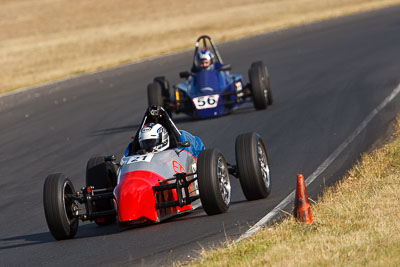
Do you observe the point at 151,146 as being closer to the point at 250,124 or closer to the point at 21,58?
the point at 250,124

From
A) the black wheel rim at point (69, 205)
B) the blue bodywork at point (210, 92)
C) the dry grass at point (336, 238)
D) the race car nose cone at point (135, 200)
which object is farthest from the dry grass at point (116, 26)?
the dry grass at point (336, 238)

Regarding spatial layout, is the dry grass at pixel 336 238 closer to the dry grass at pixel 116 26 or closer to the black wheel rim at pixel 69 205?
the black wheel rim at pixel 69 205

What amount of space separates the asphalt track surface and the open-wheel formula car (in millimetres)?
230

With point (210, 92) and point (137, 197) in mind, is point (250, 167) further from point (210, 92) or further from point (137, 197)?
point (210, 92)

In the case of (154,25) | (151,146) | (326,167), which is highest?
(154,25)

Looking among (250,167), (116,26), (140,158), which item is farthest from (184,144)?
(116,26)

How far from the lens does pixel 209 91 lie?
19.5m

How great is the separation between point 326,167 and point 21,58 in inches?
1183

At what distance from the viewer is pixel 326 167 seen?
12828 mm

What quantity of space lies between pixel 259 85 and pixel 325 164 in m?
6.77

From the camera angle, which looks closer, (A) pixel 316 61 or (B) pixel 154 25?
(A) pixel 316 61

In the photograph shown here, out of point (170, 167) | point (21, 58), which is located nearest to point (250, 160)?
point (170, 167)

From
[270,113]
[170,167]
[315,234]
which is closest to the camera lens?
[315,234]

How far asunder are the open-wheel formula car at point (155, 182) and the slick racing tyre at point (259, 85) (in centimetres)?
868
